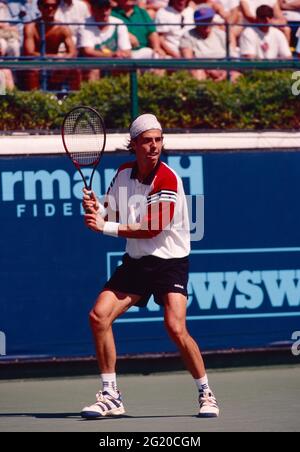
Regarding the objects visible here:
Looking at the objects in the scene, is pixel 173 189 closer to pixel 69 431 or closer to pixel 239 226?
pixel 69 431

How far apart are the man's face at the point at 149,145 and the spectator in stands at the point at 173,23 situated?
4.92 meters

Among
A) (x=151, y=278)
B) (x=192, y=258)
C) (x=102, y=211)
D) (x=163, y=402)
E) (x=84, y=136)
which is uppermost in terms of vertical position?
(x=84, y=136)

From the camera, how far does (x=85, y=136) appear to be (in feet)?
24.6

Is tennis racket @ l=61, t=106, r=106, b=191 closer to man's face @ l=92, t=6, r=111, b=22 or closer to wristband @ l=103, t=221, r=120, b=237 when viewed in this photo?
wristband @ l=103, t=221, r=120, b=237

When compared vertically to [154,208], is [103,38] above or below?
above

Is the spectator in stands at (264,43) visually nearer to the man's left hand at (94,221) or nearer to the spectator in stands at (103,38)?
the spectator in stands at (103,38)

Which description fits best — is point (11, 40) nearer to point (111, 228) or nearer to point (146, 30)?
point (146, 30)

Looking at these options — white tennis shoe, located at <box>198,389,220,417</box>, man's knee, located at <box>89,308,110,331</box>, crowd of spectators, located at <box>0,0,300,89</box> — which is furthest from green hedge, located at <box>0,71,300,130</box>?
white tennis shoe, located at <box>198,389,220,417</box>

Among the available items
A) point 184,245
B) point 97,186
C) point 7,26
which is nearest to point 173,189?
point 184,245

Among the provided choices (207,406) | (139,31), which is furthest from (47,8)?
(207,406)

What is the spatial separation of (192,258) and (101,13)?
3.71 meters

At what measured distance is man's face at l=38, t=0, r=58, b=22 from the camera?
11.6 metres

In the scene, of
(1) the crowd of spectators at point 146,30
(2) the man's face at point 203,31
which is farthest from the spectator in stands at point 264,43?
(2) the man's face at point 203,31
